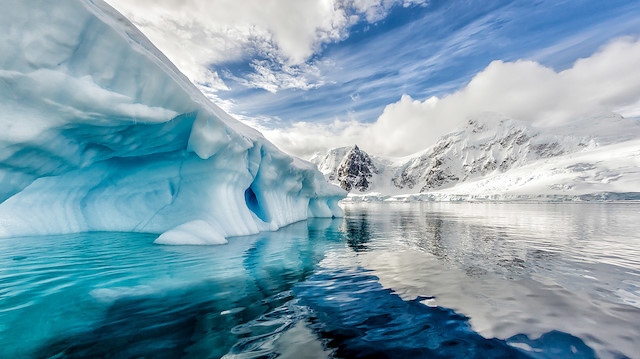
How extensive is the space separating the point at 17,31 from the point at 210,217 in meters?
7.23

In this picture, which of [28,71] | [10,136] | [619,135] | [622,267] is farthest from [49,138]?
[619,135]

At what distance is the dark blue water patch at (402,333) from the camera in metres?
2.77

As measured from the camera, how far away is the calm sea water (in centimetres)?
287

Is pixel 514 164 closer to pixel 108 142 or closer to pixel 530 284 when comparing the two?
pixel 530 284

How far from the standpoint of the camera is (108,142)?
7844 mm

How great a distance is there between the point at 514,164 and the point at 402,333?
6730 inches

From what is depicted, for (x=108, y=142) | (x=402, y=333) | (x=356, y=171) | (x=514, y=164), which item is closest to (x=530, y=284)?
(x=402, y=333)

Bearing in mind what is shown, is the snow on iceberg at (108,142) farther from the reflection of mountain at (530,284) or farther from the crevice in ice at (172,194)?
the reflection of mountain at (530,284)

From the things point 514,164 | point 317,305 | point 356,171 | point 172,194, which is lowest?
point 317,305

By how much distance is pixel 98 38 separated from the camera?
6.02 m

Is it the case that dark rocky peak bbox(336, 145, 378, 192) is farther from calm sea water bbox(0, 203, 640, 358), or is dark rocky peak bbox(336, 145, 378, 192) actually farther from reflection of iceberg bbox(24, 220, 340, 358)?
reflection of iceberg bbox(24, 220, 340, 358)

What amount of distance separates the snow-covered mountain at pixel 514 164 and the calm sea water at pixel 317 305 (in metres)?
Result: 74.8

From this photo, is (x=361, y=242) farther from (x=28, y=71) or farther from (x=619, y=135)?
(x=619, y=135)

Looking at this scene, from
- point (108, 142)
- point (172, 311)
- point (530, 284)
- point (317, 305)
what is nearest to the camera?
point (172, 311)
